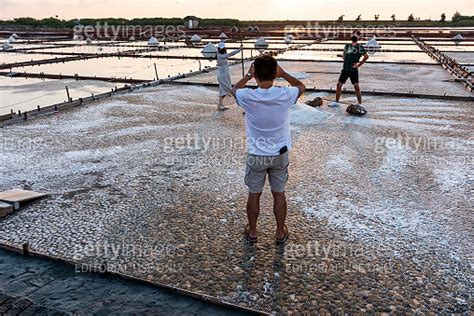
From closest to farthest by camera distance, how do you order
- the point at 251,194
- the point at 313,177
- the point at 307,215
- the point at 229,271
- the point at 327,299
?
1. the point at 327,299
2. the point at 229,271
3. the point at 251,194
4. the point at 307,215
5. the point at 313,177

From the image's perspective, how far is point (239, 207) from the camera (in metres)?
3.55

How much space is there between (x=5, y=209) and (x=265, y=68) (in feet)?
8.26

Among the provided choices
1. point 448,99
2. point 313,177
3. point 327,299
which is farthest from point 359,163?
point 448,99

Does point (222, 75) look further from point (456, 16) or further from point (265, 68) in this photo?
point (456, 16)

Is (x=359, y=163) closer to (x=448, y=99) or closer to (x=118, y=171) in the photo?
(x=118, y=171)

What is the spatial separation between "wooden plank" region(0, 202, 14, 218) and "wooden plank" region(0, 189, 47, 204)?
0.16 feet

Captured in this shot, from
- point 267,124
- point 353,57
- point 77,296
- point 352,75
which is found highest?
point 353,57

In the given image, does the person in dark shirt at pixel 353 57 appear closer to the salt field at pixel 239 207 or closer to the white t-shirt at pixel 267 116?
the salt field at pixel 239 207

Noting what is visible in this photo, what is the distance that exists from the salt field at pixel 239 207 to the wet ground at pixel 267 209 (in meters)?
0.01

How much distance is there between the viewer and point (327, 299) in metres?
2.37

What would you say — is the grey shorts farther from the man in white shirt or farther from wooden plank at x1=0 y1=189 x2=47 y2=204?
wooden plank at x1=0 y1=189 x2=47 y2=204

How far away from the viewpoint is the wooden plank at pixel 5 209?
3395 mm

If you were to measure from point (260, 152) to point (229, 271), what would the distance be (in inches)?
32.1

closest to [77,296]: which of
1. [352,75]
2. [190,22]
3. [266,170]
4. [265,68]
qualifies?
[266,170]
